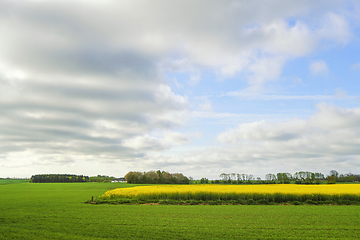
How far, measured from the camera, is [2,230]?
1473 centimetres

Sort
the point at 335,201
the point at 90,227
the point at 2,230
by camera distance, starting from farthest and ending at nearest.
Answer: the point at 335,201 < the point at 90,227 < the point at 2,230

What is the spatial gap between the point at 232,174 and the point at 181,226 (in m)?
133


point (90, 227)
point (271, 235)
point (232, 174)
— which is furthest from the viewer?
point (232, 174)

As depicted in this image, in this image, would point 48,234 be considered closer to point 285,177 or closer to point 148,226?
point 148,226

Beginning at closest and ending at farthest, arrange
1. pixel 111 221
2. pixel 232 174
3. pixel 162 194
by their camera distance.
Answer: pixel 111 221
pixel 162 194
pixel 232 174

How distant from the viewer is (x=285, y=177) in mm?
145625

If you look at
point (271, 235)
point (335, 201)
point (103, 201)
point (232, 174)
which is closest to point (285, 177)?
point (232, 174)

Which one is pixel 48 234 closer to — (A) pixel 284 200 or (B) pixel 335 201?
(A) pixel 284 200

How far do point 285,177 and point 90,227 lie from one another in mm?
151826

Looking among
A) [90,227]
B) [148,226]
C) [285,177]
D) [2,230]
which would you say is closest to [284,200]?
[148,226]

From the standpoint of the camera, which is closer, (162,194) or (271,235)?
(271,235)

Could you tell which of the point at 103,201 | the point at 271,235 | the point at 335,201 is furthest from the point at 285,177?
the point at 271,235

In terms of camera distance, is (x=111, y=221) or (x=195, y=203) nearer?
(x=111, y=221)

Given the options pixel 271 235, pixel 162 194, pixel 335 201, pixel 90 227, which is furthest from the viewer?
pixel 162 194
